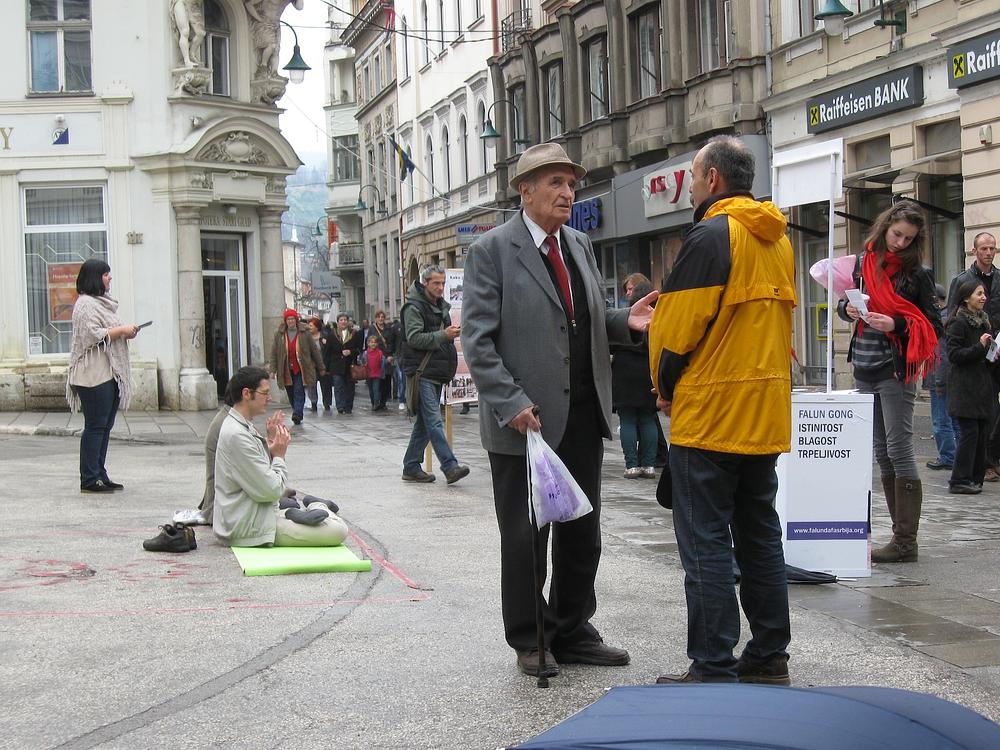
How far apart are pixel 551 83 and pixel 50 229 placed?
15.7 metres

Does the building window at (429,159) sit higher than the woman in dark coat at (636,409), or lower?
higher

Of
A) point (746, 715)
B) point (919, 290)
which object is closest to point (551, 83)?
point (919, 290)

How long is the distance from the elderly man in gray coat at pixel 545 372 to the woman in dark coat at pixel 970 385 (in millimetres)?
6444

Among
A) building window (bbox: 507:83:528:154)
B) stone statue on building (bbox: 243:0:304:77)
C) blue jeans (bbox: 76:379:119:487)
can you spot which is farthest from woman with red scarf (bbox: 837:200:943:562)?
building window (bbox: 507:83:528:154)

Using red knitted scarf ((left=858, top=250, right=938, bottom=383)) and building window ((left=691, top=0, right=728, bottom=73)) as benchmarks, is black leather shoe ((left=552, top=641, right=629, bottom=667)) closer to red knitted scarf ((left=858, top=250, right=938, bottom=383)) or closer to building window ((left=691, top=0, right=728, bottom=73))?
red knitted scarf ((left=858, top=250, right=938, bottom=383))

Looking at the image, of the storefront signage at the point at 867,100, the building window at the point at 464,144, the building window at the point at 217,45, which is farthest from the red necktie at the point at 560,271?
the building window at the point at 464,144

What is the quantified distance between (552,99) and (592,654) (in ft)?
102

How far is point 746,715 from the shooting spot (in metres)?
2.35

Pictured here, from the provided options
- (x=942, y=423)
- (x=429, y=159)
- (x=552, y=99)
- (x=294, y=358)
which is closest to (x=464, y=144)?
(x=429, y=159)

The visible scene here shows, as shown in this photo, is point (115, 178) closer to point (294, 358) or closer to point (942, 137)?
point (294, 358)

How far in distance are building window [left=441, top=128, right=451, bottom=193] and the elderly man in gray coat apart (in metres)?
40.5

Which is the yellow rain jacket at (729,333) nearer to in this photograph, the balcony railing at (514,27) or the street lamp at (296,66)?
the street lamp at (296,66)

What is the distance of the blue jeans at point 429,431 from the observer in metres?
12.1

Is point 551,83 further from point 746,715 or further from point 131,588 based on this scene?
point 746,715
